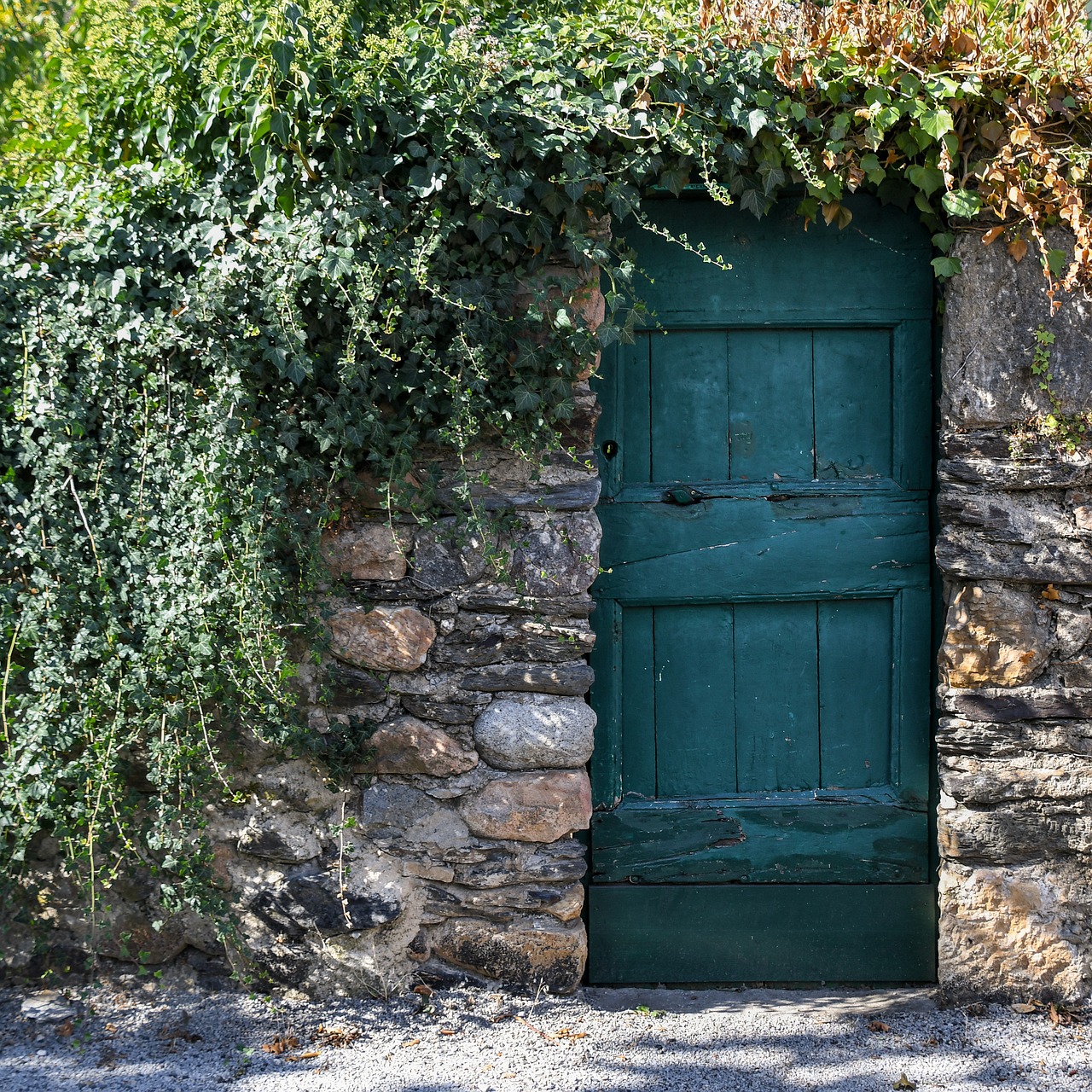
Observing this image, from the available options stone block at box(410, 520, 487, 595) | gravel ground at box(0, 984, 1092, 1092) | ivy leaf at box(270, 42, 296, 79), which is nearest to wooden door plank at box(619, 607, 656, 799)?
stone block at box(410, 520, 487, 595)

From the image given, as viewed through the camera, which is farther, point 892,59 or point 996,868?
point 996,868

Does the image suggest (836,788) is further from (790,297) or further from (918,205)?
(918,205)

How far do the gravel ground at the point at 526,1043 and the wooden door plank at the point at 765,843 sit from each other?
335 millimetres

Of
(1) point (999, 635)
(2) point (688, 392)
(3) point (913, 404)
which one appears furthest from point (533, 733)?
(3) point (913, 404)

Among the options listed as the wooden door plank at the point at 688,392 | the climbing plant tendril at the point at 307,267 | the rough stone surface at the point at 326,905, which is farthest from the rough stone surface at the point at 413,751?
the wooden door plank at the point at 688,392

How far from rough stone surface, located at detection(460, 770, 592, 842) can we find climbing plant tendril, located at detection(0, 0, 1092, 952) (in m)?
0.51

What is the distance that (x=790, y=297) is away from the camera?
2520 mm

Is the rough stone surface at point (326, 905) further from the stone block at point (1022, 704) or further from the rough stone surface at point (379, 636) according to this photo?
the stone block at point (1022, 704)

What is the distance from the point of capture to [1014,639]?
2416 mm

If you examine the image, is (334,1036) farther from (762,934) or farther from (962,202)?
(962,202)

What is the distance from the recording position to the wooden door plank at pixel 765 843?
8.46 ft

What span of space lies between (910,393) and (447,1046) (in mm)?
2121

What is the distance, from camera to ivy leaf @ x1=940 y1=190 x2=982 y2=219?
2.27 metres

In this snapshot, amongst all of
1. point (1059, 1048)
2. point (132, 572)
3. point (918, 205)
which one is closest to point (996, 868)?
point (1059, 1048)
